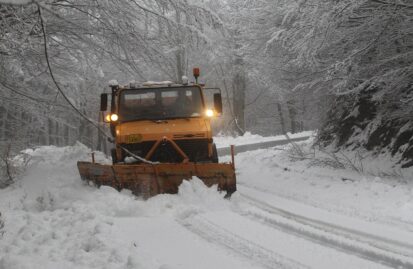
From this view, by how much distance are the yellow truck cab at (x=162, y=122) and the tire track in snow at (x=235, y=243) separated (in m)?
2.23

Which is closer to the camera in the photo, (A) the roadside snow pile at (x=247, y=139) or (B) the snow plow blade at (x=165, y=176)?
(B) the snow plow blade at (x=165, y=176)

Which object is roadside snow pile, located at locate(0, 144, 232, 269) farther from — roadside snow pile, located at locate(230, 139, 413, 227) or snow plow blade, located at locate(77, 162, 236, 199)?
roadside snow pile, located at locate(230, 139, 413, 227)

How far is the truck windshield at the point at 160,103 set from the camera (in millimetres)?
9602

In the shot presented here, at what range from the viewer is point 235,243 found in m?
5.63

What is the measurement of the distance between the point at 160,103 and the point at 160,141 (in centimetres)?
Answer: 102

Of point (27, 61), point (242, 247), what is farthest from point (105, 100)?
point (242, 247)

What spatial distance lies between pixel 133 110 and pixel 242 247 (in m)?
4.83

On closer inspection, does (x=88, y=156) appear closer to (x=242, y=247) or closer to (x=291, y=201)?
(x=291, y=201)

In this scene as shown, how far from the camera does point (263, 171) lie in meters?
12.4

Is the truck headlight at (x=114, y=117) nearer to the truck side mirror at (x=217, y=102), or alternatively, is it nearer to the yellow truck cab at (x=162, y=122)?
the yellow truck cab at (x=162, y=122)

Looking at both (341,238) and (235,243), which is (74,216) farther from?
(341,238)

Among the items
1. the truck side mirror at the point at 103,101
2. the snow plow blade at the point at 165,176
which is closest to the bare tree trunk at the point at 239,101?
the truck side mirror at the point at 103,101

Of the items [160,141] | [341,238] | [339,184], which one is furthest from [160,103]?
[341,238]

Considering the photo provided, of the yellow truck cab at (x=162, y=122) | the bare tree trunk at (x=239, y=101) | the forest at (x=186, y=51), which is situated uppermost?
the bare tree trunk at (x=239, y=101)
